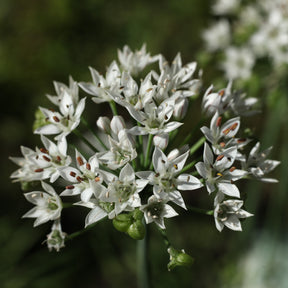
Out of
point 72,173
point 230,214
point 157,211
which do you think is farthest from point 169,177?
point 72,173

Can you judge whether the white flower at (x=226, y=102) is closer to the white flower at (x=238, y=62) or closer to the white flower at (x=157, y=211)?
the white flower at (x=157, y=211)

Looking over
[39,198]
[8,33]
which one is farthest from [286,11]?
[8,33]

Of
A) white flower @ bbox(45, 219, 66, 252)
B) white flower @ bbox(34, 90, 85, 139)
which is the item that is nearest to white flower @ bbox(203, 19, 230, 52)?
white flower @ bbox(34, 90, 85, 139)

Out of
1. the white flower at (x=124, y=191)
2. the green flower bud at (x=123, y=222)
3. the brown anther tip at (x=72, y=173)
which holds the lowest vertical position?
the green flower bud at (x=123, y=222)

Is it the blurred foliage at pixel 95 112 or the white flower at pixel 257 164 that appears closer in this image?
the white flower at pixel 257 164

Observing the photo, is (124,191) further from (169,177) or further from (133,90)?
(133,90)

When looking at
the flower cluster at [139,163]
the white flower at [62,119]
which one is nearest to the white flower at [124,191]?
the flower cluster at [139,163]

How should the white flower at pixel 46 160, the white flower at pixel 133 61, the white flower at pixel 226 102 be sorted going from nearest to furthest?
the white flower at pixel 46 160, the white flower at pixel 226 102, the white flower at pixel 133 61

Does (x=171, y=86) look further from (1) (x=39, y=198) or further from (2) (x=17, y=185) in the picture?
(2) (x=17, y=185)
